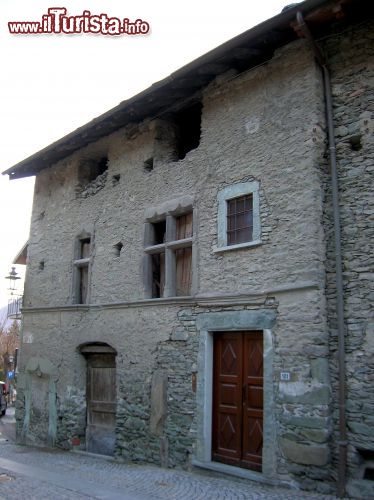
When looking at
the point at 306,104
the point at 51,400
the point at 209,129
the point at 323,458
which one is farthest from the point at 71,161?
the point at 323,458

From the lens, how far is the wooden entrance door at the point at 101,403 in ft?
33.7

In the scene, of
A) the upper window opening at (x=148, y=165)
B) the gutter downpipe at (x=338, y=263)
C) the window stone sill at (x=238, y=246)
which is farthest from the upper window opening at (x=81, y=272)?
the gutter downpipe at (x=338, y=263)

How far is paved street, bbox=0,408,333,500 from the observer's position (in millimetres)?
6625

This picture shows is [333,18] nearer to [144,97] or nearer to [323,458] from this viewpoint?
[144,97]

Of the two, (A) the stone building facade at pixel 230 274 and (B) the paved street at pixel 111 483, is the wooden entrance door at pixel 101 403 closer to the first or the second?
(A) the stone building facade at pixel 230 274

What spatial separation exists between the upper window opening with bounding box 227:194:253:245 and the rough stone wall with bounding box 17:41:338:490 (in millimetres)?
269

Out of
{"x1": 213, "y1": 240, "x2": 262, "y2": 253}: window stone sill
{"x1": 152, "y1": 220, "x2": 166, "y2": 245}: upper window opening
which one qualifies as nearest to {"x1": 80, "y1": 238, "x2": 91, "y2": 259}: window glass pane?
{"x1": 152, "y1": 220, "x2": 166, "y2": 245}: upper window opening

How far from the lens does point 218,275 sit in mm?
8203

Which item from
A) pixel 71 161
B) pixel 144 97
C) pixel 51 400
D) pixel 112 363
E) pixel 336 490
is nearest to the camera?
pixel 336 490

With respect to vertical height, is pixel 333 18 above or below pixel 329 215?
above

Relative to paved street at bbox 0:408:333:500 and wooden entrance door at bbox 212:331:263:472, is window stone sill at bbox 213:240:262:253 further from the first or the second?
paved street at bbox 0:408:333:500

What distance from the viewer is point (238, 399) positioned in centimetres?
776

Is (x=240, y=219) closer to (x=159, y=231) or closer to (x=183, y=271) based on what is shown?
(x=183, y=271)

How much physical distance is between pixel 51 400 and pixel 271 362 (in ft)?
20.6
